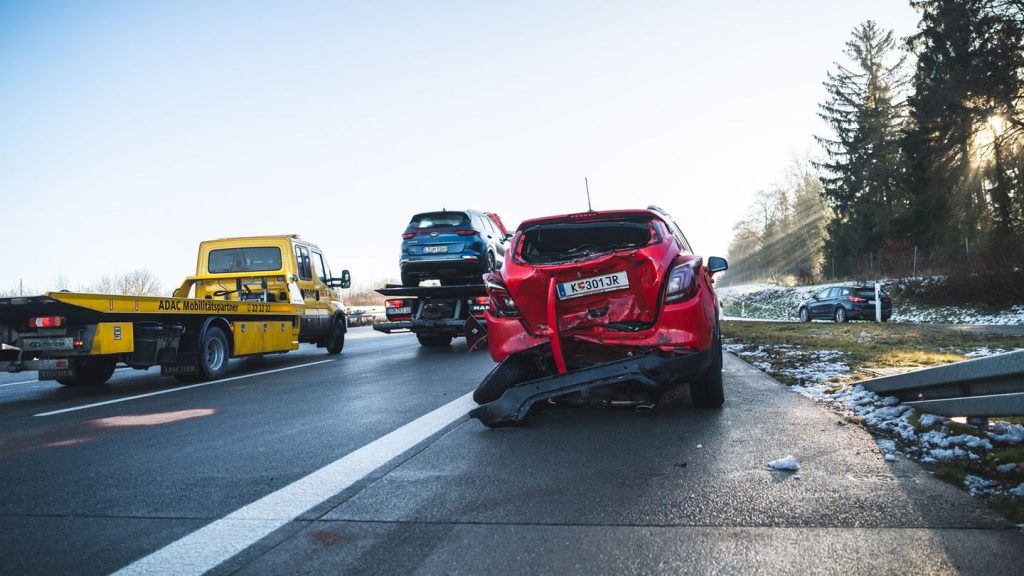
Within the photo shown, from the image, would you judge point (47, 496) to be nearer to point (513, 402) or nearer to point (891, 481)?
point (513, 402)

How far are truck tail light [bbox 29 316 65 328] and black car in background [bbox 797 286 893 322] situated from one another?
72.5 feet

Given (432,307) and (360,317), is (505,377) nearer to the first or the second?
(432,307)

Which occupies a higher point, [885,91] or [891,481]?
[885,91]

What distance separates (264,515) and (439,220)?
10109 millimetres

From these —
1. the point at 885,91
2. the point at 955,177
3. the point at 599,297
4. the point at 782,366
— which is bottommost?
the point at 782,366

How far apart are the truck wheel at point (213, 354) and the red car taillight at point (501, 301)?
566cm

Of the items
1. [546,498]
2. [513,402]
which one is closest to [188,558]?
[546,498]

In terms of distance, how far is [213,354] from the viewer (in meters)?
9.57

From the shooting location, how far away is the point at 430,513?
115 inches

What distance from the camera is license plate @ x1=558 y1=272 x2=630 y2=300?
15.9ft

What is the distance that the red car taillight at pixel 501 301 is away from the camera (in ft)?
16.8

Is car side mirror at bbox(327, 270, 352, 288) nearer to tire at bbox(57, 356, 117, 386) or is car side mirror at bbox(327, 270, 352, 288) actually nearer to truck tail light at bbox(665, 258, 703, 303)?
tire at bbox(57, 356, 117, 386)

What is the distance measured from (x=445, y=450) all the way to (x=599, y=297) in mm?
1623

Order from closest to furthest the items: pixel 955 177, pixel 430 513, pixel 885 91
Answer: pixel 430 513, pixel 955 177, pixel 885 91
